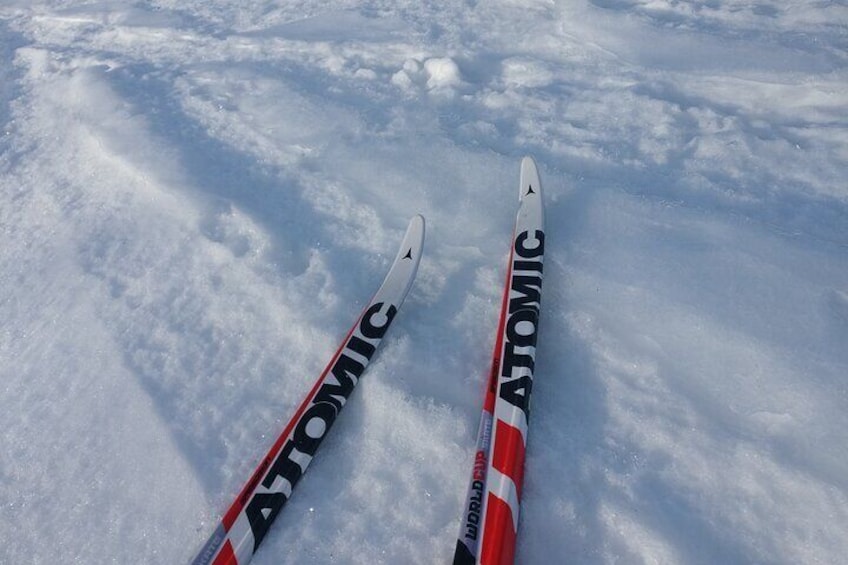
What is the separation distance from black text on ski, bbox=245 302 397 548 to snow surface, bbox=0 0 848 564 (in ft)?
0.31

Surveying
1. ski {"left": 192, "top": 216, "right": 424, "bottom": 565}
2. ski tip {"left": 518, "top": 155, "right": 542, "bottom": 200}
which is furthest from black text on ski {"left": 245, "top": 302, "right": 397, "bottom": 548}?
ski tip {"left": 518, "top": 155, "right": 542, "bottom": 200}

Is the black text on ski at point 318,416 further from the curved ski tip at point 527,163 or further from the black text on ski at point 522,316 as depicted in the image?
the curved ski tip at point 527,163

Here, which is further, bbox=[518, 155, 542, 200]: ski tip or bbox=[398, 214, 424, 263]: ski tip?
bbox=[518, 155, 542, 200]: ski tip

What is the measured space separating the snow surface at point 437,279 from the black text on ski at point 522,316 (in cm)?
15

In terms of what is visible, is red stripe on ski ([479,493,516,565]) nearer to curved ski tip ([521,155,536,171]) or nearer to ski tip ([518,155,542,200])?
ski tip ([518,155,542,200])

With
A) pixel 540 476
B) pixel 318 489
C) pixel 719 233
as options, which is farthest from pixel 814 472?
pixel 318 489

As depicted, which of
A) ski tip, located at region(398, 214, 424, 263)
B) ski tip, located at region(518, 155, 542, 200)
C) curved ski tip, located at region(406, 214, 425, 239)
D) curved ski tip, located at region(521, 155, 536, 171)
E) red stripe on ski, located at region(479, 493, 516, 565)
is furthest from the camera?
curved ski tip, located at region(521, 155, 536, 171)

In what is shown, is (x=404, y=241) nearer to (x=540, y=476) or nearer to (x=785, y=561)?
(x=540, y=476)

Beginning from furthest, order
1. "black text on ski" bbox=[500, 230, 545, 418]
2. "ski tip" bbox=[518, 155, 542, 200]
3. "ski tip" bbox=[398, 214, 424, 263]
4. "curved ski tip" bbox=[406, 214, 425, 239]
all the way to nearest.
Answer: "ski tip" bbox=[518, 155, 542, 200], "curved ski tip" bbox=[406, 214, 425, 239], "ski tip" bbox=[398, 214, 424, 263], "black text on ski" bbox=[500, 230, 545, 418]

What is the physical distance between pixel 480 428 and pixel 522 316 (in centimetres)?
74

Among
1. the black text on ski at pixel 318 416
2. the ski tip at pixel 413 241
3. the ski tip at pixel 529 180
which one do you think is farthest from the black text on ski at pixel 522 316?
the black text on ski at pixel 318 416

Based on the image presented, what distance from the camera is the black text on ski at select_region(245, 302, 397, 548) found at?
259cm

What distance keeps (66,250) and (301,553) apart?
2.86 meters

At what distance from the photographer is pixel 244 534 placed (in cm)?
251
